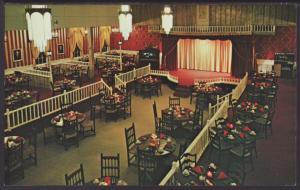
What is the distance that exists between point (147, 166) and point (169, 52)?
12047mm

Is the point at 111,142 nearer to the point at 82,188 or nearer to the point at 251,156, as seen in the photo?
the point at 251,156

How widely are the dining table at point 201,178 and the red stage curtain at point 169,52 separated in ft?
41.2

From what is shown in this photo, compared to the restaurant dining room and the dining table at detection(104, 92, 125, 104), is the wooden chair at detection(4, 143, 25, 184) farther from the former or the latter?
the dining table at detection(104, 92, 125, 104)

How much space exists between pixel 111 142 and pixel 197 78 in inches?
321

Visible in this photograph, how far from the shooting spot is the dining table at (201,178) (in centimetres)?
667

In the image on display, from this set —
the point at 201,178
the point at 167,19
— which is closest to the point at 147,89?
the point at 167,19

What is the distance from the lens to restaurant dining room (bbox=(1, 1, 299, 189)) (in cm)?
792

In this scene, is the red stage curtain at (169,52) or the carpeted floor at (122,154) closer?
the carpeted floor at (122,154)

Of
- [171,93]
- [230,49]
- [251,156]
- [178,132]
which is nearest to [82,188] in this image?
[251,156]

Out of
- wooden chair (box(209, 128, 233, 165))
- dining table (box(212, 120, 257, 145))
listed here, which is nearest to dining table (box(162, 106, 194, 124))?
dining table (box(212, 120, 257, 145))

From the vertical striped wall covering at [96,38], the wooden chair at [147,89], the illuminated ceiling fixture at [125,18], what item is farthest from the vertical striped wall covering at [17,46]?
the illuminated ceiling fixture at [125,18]

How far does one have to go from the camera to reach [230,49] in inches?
726

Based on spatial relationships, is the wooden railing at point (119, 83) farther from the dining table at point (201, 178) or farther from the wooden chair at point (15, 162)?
the dining table at point (201, 178)

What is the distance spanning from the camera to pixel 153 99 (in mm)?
15258
